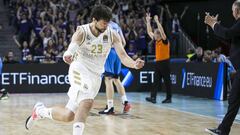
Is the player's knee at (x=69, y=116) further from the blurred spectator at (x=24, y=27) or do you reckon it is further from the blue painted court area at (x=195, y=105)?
the blurred spectator at (x=24, y=27)

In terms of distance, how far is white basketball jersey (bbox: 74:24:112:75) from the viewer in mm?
6805

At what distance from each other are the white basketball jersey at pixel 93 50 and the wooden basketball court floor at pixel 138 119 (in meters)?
1.90

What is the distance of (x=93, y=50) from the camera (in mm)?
6832

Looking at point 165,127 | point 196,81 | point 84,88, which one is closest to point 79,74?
point 84,88

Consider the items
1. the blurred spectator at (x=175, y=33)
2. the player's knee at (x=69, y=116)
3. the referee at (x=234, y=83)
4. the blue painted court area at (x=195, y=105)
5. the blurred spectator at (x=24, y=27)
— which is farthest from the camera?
the blurred spectator at (x=175, y=33)

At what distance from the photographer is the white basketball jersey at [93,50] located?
6.80 meters

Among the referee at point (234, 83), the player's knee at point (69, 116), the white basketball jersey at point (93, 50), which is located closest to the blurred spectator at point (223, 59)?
the referee at point (234, 83)

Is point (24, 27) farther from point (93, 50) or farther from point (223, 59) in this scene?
point (93, 50)

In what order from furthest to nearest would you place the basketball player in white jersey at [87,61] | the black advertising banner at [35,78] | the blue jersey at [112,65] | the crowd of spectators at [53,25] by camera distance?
1. the crowd of spectators at [53,25]
2. the black advertising banner at [35,78]
3. the blue jersey at [112,65]
4. the basketball player in white jersey at [87,61]

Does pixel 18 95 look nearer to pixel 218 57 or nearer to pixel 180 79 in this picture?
pixel 180 79

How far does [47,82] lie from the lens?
1728cm

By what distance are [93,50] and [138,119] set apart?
3690 millimetres

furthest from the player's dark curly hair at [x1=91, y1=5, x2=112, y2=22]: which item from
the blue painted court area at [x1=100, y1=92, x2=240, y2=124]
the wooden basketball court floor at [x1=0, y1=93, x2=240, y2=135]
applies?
the blue painted court area at [x1=100, y1=92, x2=240, y2=124]

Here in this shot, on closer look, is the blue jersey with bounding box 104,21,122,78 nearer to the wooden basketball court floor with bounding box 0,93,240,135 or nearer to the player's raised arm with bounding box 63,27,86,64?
the wooden basketball court floor with bounding box 0,93,240,135
